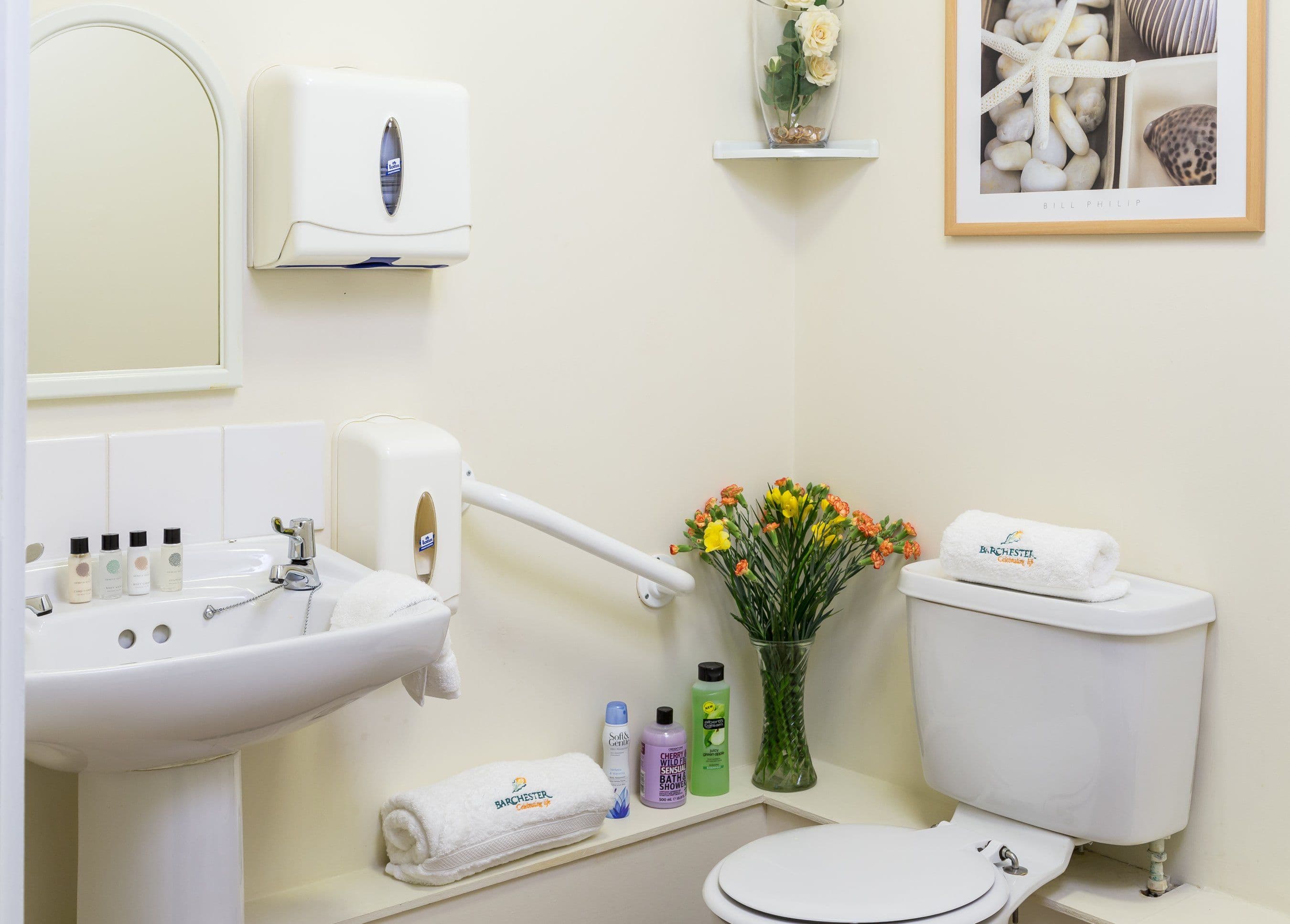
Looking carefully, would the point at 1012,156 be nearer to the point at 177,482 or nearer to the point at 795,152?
the point at 795,152

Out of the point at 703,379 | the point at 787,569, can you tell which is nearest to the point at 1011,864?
the point at 787,569

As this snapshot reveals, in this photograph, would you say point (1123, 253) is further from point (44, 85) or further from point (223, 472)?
point (44, 85)

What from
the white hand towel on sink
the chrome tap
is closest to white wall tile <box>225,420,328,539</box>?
the chrome tap

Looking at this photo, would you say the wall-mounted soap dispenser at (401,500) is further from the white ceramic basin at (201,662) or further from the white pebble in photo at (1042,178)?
the white pebble in photo at (1042,178)

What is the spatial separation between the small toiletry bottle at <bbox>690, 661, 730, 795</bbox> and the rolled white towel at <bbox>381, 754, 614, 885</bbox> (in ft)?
0.82

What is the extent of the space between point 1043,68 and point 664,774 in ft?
4.17

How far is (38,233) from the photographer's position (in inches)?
54.6

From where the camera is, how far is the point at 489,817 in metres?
1.66

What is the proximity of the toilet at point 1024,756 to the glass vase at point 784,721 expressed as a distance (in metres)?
0.31

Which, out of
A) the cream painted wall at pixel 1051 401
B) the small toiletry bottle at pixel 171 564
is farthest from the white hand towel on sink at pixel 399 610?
the cream painted wall at pixel 1051 401

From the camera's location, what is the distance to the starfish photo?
170 cm

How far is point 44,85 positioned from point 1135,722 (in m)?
1.59

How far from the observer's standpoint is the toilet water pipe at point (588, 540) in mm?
1691

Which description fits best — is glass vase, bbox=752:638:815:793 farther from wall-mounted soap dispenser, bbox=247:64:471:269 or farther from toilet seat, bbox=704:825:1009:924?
wall-mounted soap dispenser, bbox=247:64:471:269
